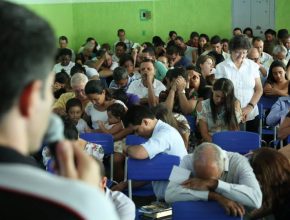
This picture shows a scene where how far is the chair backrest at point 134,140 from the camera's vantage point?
4.92 meters

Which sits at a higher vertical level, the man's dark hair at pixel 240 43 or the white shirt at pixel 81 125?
the man's dark hair at pixel 240 43

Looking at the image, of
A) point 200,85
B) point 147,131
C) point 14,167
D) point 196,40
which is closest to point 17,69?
point 14,167

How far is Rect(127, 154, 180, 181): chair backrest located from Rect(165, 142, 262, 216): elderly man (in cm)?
51

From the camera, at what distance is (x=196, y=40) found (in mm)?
12969

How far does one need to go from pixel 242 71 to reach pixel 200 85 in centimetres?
68

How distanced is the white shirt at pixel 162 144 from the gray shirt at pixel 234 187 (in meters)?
0.64

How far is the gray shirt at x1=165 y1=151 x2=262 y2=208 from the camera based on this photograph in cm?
358

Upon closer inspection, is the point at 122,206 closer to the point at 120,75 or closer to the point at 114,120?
the point at 114,120

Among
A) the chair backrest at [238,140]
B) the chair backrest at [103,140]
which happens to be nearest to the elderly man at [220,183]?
the chair backrest at [238,140]

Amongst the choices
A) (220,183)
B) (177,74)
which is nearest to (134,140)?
(220,183)

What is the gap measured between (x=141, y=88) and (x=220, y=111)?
1498 millimetres

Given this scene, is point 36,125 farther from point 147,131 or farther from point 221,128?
point 221,128

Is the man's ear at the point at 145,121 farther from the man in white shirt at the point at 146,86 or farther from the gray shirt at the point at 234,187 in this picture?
the man in white shirt at the point at 146,86

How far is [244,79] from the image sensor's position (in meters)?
6.47
